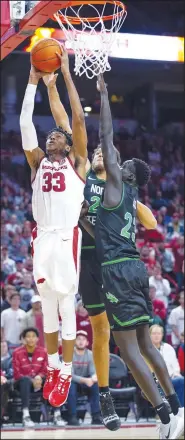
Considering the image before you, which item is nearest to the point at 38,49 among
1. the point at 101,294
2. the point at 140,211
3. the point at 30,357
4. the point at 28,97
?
the point at 28,97

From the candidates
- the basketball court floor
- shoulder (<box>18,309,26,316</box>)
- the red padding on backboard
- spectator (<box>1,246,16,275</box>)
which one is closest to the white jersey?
the red padding on backboard

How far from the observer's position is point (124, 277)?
7379 mm

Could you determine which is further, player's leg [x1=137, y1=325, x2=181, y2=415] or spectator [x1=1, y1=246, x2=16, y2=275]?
spectator [x1=1, y1=246, x2=16, y2=275]

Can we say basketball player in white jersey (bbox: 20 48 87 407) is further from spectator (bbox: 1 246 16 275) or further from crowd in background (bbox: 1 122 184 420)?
spectator (bbox: 1 246 16 275)

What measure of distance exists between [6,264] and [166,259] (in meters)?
3.25

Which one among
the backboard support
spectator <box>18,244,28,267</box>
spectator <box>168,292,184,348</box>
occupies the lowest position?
spectator <box>168,292,184,348</box>

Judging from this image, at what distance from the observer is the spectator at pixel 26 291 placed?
15.4 metres

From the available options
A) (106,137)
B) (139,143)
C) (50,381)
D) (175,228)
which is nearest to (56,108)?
(106,137)

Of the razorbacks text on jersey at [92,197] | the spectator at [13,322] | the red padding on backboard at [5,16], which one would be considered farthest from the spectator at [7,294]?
the razorbacks text on jersey at [92,197]

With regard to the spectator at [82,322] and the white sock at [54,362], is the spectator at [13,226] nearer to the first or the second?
the spectator at [82,322]

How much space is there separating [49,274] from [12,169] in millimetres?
15878

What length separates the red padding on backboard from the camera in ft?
27.7

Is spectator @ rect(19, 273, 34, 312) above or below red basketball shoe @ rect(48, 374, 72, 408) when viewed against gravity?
above

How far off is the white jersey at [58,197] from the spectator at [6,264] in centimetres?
969
